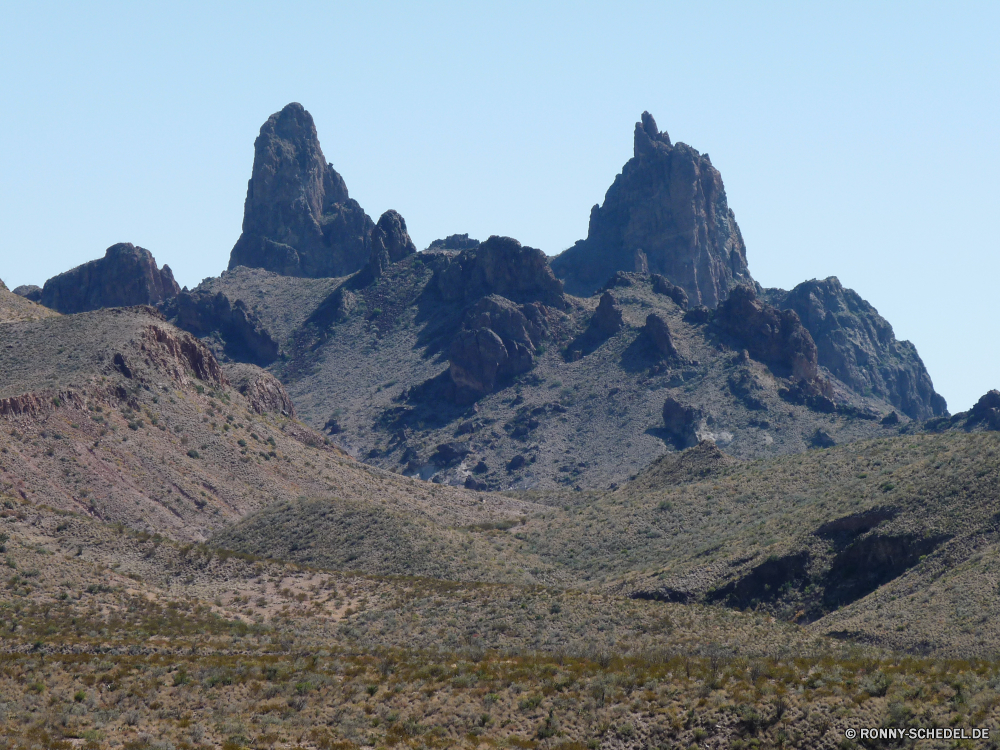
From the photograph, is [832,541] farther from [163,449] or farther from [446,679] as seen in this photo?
[163,449]

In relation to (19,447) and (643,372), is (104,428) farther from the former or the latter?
(643,372)

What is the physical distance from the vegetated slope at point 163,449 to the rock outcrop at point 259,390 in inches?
56.5

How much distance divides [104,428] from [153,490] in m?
7.20

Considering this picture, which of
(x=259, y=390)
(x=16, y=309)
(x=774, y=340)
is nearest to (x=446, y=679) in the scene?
(x=16, y=309)

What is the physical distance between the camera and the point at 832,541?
236 feet

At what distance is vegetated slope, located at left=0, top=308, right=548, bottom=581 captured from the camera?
290 ft

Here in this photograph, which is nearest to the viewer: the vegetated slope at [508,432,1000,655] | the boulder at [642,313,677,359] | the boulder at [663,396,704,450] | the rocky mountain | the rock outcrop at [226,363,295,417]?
the vegetated slope at [508,432,1000,655]

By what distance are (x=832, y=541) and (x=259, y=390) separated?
78350mm

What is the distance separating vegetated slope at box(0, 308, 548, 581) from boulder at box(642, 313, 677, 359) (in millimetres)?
67273

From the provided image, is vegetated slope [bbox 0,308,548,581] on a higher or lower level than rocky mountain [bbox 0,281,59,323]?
lower

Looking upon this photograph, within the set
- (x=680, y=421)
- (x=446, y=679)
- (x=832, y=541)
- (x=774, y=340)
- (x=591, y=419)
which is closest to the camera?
(x=446, y=679)

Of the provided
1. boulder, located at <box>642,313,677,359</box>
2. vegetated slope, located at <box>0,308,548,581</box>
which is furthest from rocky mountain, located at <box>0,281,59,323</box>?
boulder, located at <box>642,313,677,359</box>

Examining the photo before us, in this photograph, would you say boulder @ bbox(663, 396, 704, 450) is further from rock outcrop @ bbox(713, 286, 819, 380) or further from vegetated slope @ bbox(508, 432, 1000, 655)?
vegetated slope @ bbox(508, 432, 1000, 655)

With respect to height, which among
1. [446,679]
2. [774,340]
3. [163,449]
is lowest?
[446,679]
